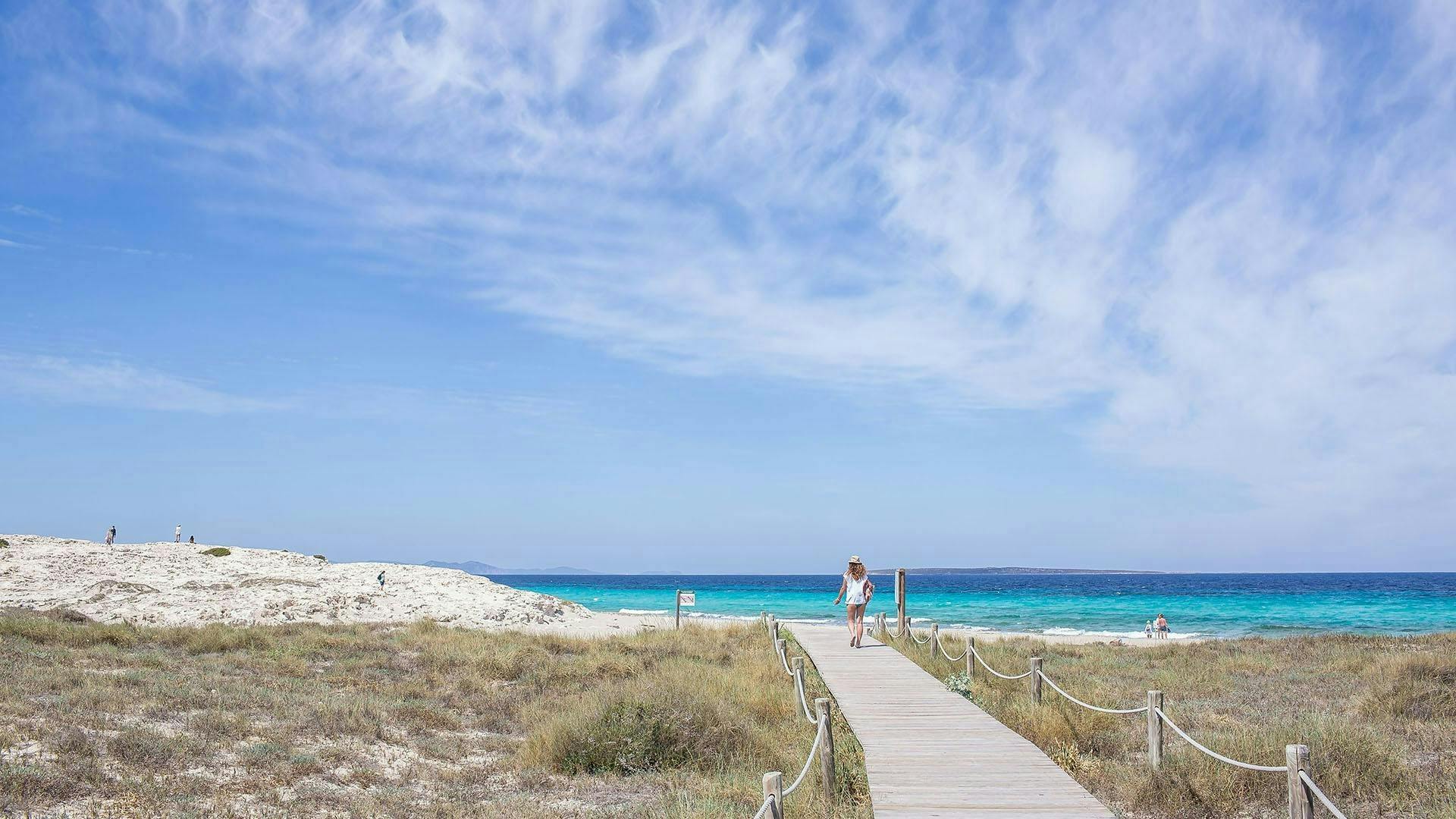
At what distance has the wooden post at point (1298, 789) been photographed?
607cm

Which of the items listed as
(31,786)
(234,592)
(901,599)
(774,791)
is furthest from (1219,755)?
(234,592)

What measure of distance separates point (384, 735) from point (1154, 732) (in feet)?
30.6

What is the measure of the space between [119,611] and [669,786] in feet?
79.4

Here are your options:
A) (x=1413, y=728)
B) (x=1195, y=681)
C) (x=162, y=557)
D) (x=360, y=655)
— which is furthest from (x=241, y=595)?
(x=1413, y=728)

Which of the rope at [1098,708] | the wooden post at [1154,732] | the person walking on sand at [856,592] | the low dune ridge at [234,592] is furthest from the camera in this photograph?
the low dune ridge at [234,592]

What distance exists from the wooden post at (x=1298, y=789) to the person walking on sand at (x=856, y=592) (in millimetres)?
12167

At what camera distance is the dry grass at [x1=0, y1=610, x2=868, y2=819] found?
8.51 meters

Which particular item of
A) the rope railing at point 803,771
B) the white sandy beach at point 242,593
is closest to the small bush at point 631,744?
the rope railing at point 803,771

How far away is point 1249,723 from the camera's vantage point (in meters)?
12.4

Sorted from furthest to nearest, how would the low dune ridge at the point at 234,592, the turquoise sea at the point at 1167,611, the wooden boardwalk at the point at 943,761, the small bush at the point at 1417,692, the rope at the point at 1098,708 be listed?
the turquoise sea at the point at 1167,611 → the low dune ridge at the point at 234,592 → the small bush at the point at 1417,692 → the rope at the point at 1098,708 → the wooden boardwalk at the point at 943,761

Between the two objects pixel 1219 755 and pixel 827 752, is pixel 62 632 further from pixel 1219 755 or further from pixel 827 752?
pixel 1219 755

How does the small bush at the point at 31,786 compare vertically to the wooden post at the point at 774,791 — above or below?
below

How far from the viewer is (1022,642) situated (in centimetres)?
2770

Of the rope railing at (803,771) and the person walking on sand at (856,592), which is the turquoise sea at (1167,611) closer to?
the person walking on sand at (856,592)
